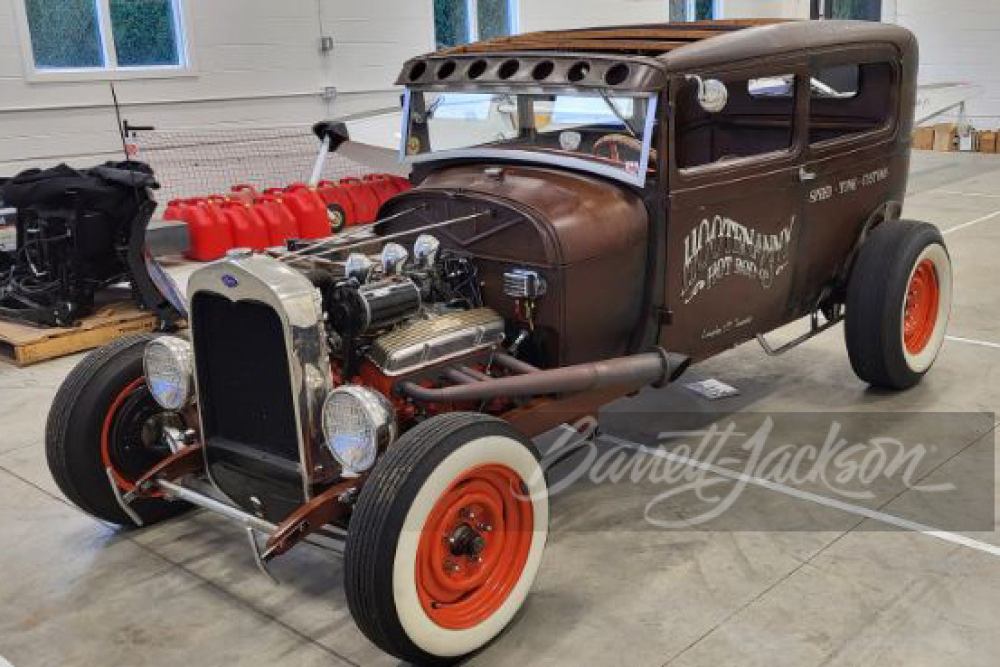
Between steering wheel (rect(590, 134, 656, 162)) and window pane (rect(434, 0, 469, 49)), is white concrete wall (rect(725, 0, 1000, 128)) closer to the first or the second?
window pane (rect(434, 0, 469, 49))

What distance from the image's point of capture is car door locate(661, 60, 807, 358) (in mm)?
3766

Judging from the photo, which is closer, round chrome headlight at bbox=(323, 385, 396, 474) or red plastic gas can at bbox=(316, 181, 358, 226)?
round chrome headlight at bbox=(323, 385, 396, 474)

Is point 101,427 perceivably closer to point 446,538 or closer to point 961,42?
point 446,538

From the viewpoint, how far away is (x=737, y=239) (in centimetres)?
399

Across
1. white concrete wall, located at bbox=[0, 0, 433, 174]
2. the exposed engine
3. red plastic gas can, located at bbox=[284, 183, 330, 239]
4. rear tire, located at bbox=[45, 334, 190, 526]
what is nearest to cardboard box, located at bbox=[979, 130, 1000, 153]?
white concrete wall, located at bbox=[0, 0, 433, 174]

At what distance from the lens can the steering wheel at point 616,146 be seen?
12.0 ft

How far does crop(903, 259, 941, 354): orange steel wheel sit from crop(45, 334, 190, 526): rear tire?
11.6ft

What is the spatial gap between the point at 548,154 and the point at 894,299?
1.76 m

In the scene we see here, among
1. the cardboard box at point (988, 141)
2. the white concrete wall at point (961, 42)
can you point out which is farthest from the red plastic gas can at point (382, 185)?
the white concrete wall at point (961, 42)

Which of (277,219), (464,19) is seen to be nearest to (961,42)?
(464,19)

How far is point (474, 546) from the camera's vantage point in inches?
113

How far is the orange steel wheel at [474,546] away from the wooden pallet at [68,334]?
407 cm

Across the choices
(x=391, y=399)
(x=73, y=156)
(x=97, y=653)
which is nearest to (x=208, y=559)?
(x=97, y=653)

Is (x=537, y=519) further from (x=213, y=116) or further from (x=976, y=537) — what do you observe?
(x=213, y=116)
